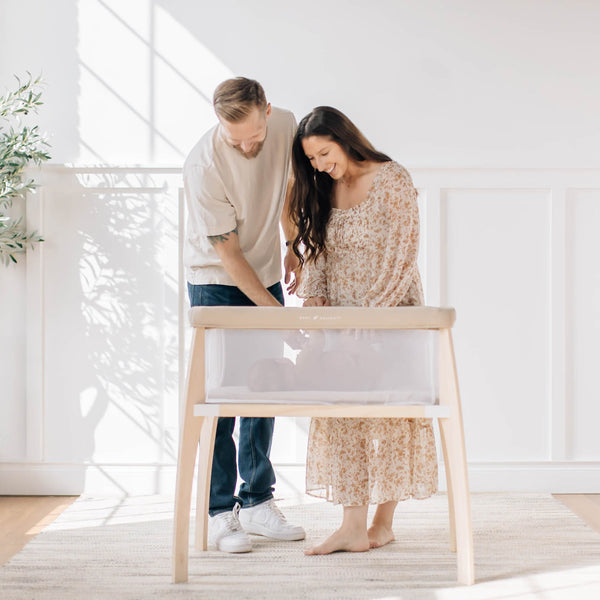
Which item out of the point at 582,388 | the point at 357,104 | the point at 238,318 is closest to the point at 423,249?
the point at 357,104

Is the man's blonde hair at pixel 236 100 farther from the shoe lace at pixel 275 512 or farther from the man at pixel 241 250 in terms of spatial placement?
the shoe lace at pixel 275 512

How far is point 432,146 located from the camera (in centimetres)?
286

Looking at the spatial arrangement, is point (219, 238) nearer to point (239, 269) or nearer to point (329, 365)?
point (239, 269)

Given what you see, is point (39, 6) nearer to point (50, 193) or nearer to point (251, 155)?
point (50, 193)

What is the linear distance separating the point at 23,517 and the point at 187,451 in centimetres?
103

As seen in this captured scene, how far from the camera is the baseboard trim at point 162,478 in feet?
9.41

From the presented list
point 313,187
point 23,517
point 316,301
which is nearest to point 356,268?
point 316,301

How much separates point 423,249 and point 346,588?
137 cm

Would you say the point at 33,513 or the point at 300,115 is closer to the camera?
the point at 33,513

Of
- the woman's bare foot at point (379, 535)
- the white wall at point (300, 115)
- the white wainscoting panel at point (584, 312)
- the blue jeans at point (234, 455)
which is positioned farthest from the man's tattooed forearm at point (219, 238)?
the white wainscoting panel at point (584, 312)

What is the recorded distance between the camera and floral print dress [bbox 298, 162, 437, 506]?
205cm

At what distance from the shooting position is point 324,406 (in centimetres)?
179

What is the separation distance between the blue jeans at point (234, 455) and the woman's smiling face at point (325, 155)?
0.46m

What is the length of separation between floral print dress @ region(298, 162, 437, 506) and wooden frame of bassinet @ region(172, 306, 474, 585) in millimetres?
255
